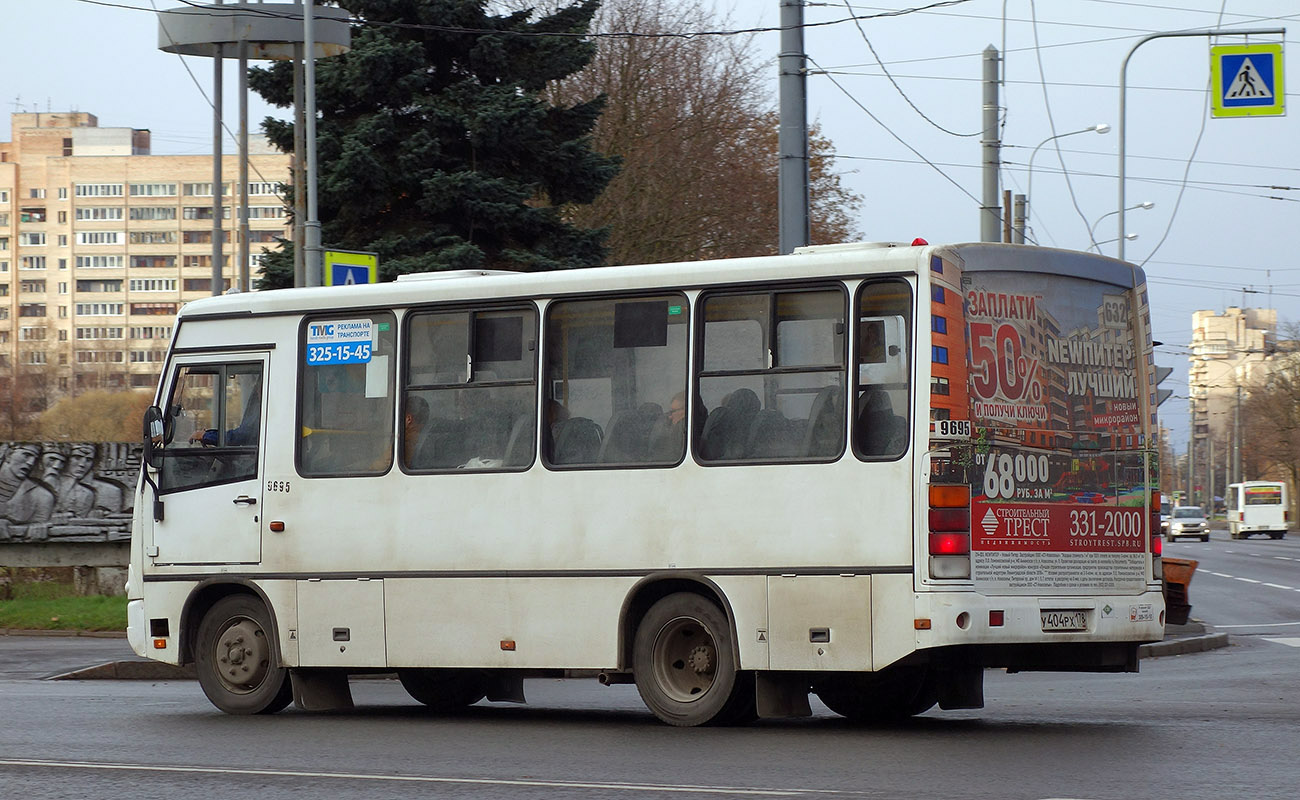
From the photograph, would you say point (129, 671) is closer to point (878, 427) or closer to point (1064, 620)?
point (878, 427)

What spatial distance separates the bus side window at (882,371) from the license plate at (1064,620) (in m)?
1.32

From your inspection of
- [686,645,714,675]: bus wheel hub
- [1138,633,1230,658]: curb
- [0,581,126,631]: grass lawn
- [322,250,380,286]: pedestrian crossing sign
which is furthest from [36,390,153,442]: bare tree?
[686,645,714,675]: bus wheel hub

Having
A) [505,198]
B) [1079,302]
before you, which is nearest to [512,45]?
[505,198]

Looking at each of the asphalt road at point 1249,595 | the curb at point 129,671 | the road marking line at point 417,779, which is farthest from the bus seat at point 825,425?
the curb at point 129,671

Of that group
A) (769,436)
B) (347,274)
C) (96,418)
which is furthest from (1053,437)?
(96,418)

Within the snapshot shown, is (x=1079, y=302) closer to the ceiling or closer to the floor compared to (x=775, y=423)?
closer to the ceiling

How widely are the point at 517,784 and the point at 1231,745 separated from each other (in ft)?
12.5

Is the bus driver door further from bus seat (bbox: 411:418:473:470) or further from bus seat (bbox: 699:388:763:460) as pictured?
bus seat (bbox: 699:388:763:460)

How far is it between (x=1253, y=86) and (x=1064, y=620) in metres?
13.8

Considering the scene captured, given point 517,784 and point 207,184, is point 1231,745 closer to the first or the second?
point 517,784

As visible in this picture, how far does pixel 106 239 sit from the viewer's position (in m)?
137

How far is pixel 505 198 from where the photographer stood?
27234 millimetres

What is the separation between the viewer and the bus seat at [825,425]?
33.8 ft

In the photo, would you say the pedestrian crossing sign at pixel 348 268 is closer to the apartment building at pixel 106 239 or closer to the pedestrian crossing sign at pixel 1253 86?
the pedestrian crossing sign at pixel 1253 86
